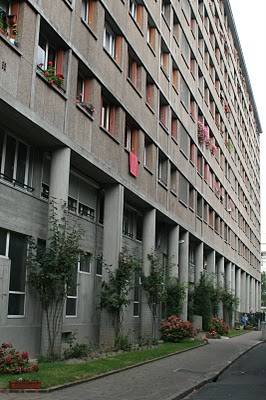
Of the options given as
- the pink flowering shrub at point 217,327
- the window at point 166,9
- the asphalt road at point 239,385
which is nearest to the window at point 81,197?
the asphalt road at point 239,385

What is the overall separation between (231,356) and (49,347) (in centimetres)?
787

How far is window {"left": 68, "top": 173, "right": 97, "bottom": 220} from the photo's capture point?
19109mm

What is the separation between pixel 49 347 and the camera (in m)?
15.1

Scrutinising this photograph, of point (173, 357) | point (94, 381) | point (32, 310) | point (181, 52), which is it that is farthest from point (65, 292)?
point (181, 52)

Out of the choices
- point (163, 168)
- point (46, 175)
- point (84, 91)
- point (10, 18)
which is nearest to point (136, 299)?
point (163, 168)

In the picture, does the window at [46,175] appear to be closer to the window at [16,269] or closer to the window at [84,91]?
the window at [16,269]

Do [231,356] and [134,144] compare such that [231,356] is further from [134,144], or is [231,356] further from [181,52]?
[181,52]

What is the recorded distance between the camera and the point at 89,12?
19.4 meters

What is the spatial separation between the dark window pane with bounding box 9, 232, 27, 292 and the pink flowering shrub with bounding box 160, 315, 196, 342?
10.8 m

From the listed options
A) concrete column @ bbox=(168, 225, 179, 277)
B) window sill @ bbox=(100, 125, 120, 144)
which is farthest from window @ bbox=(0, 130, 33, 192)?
concrete column @ bbox=(168, 225, 179, 277)

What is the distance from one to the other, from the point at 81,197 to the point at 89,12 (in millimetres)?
6284

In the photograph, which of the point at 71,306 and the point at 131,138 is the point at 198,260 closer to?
the point at 131,138

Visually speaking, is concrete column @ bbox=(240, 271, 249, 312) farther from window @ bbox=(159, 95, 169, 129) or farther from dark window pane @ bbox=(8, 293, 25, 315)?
dark window pane @ bbox=(8, 293, 25, 315)

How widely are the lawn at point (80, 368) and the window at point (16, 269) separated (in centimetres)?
204
